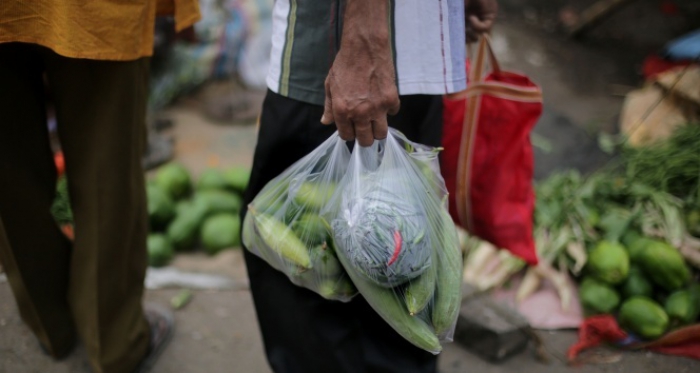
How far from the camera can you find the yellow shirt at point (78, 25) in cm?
156

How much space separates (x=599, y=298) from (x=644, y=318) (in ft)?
0.61

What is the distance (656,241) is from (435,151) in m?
1.46

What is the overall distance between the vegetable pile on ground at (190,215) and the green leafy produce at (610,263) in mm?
1477

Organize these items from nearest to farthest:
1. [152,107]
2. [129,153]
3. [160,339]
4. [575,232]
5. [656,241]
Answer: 1. [129,153]
2. [160,339]
3. [656,241]
4. [575,232]
5. [152,107]

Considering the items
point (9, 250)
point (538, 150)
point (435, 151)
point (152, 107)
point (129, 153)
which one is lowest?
point (152, 107)

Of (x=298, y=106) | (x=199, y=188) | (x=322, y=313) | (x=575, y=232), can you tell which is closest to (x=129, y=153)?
(x=298, y=106)

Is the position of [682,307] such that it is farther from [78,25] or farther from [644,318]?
[78,25]

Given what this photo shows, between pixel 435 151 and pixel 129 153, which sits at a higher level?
pixel 435 151

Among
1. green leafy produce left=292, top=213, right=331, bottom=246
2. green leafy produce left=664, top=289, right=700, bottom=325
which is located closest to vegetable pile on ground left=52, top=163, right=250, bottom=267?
green leafy produce left=292, top=213, right=331, bottom=246

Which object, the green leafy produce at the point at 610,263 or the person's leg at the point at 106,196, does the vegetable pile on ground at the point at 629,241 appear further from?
the person's leg at the point at 106,196

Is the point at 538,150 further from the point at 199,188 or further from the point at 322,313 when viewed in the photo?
the point at 322,313

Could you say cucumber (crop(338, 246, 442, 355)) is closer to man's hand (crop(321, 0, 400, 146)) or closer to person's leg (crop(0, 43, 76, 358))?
man's hand (crop(321, 0, 400, 146))

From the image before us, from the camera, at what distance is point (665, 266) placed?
2.40m

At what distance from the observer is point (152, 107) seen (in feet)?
13.8
